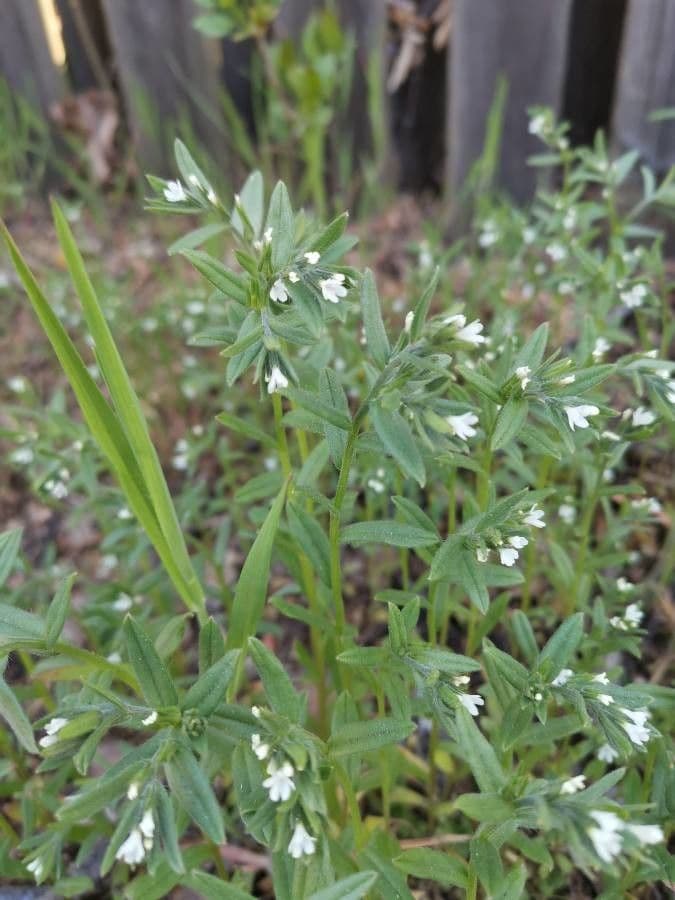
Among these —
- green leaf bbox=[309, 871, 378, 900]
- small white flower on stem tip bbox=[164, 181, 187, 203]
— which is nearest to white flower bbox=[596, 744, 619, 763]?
green leaf bbox=[309, 871, 378, 900]

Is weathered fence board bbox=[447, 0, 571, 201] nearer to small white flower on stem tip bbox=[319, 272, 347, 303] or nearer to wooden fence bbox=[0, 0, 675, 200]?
wooden fence bbox=[0, 0, 675, 200]

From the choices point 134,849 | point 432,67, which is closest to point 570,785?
point 134,849

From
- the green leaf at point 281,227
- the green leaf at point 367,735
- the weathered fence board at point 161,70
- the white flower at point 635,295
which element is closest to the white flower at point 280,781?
the green leaf at point 367,735

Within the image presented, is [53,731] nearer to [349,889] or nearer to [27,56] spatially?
[349,889]

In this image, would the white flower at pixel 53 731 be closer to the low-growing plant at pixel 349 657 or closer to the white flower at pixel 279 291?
the low-growing plant at pixel 349 657

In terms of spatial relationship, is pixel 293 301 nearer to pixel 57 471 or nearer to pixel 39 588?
pixel 57 471
